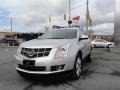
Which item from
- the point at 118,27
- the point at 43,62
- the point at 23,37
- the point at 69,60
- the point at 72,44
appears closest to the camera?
the point at 43,62

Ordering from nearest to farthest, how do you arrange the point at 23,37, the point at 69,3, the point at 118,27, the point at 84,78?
1. the point at 84,78
2. the point at 118,27
3. the point at 69,3
4. the point at 23,37

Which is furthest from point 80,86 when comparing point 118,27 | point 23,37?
point 23,37

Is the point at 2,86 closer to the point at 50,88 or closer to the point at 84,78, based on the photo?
the point at 50,88

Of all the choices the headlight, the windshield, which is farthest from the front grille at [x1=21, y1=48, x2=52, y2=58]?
the windshield

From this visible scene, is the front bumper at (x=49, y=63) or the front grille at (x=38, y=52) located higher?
the front grille at (x=38, y=52)

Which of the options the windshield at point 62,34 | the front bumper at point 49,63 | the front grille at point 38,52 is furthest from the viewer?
the windshield at point 62,34

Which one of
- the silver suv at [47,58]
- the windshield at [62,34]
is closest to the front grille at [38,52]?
the silver suv at [47,58]

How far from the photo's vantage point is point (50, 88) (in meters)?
5.25

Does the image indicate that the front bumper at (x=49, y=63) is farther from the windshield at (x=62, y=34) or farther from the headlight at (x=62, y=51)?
→ the windshield at (x=62, y=34)

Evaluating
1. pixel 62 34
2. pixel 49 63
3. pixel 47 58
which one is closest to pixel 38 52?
pixel 47 58

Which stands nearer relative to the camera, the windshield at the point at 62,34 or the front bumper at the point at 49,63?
the front bumper at the point at 49,63

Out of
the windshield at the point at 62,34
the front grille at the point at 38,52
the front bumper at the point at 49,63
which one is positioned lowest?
the front bumper at the point at 49,63

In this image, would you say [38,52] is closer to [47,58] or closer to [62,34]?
[47,58]

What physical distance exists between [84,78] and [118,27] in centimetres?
1760
